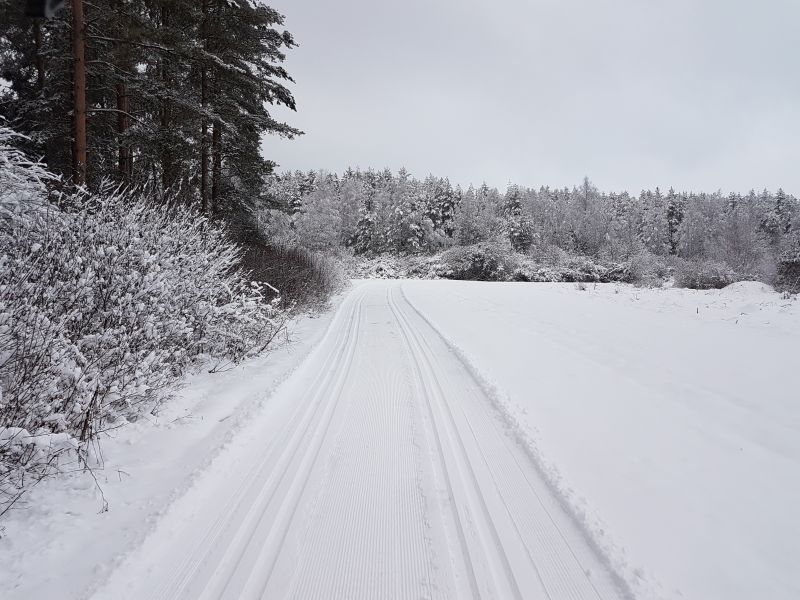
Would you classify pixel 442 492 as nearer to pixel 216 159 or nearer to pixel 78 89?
pixel 78 89

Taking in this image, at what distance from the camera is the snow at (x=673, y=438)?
7.47 feet

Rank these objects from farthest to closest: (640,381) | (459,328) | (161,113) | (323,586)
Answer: (161,113) → (459,328) → (640,381) → (323,586)

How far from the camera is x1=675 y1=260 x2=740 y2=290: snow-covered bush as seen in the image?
23797 mm

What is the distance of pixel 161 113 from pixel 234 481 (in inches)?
495

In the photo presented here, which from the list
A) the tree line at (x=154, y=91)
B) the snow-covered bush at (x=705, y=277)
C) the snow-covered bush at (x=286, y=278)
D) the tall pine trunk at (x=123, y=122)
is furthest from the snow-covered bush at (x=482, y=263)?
the tall pine trunk at (x=123, y=122)

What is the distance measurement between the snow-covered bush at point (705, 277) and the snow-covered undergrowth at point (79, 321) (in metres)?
28.8

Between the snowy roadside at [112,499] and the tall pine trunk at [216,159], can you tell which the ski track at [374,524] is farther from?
the tall pine trunk at [216,159]

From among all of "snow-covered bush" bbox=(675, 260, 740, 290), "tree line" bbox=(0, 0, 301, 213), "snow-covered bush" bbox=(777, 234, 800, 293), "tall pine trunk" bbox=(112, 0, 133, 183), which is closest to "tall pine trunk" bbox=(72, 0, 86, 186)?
"tree line" bbox=(0, 0, 301, 213)

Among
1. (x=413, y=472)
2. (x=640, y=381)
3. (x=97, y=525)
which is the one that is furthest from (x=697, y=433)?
(x=97, y=525)

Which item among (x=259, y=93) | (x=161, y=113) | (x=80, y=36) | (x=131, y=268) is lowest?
(x=131, y=268)

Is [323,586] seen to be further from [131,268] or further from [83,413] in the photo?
[131,268]

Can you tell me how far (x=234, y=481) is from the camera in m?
3.05

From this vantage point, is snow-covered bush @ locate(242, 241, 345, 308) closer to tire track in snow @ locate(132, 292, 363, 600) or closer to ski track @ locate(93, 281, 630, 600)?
tire track in snow @ locate(132, 292, 363, 600)

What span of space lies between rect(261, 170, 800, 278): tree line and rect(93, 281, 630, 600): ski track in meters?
36.3
